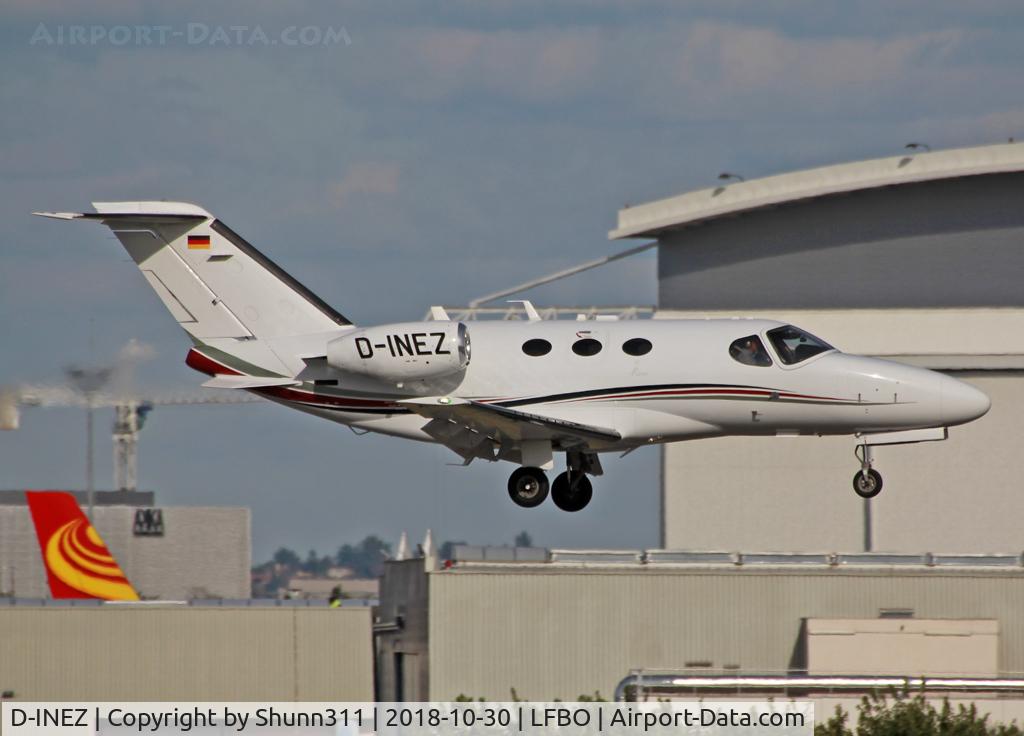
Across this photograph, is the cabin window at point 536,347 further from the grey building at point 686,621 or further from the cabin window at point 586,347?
the grey building at point 686,621

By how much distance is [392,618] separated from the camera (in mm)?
44688

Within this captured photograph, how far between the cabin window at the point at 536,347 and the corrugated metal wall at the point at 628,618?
12.4 meters

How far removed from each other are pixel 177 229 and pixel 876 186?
83.9 feet

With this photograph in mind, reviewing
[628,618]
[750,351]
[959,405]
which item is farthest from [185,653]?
[959,405]

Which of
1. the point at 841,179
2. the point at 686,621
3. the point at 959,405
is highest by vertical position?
the point at 841,179

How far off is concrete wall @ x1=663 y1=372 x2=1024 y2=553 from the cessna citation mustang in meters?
18.5

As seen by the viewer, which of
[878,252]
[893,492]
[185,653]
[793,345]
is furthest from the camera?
[878,252]

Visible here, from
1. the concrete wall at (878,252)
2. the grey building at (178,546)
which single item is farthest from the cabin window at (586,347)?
the grey building at (178,546)

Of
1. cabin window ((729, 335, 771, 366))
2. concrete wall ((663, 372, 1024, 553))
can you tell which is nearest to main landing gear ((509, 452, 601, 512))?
cabin window ((729, 335, 771, 366))

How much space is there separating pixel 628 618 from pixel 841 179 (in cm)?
1680

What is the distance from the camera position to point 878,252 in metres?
49.7

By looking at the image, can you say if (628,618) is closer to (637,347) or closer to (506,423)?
(637,347)

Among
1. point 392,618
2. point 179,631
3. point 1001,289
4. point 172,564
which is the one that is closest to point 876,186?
point 1001,289

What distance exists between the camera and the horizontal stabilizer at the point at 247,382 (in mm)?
29141
